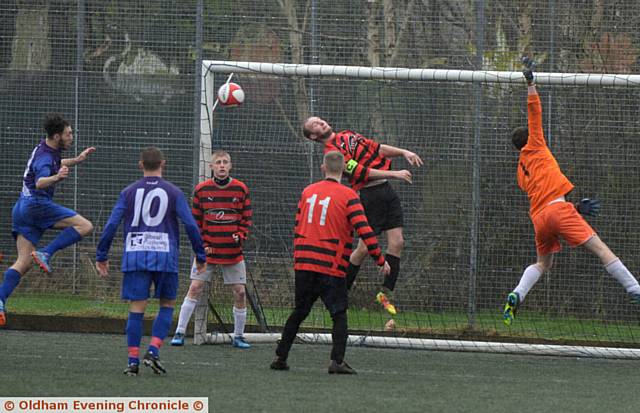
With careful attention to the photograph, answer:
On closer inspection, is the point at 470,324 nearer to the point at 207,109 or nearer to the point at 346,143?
the point at 346,143

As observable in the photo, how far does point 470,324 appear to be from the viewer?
1198 centimetres

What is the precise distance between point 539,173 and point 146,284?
375 centimetres

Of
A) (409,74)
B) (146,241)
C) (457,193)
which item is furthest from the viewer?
(457,193)

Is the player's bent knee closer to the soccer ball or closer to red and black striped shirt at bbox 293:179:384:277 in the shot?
the soccer ball

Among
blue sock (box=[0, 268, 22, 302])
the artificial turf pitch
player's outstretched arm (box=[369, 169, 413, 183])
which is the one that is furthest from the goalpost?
blue sock (box=[0, 268, 22, 302])

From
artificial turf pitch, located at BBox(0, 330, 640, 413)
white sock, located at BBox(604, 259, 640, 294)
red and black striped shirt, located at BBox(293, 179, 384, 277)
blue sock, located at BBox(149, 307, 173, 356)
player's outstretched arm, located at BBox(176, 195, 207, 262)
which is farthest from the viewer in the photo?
white sock, located at BBox(604, 259, 640, 294)

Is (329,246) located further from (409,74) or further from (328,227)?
(409,74)

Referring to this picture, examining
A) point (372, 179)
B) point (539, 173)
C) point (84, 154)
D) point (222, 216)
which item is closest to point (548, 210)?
point (539, 173)

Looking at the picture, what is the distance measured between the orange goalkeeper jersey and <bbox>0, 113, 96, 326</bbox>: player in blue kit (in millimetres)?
3912

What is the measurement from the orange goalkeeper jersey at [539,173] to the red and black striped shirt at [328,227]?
2.03 m

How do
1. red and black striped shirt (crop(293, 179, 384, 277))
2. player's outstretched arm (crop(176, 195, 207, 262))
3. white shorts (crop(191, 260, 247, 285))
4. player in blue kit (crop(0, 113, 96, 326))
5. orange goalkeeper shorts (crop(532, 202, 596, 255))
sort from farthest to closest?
1. white shorts (crop(191, 260, 247, 285))
2. player in blue kit (crop(0, 113, 96, 326))
3. orange goalkeeper shorts (crop(532, 202, 596, 255))
4. red and black striped shirt (crop(293, 179, 384, 277))
5. player's outstretched arm (crop(176, 195, 207, 262))

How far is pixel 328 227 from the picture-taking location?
8898 mm

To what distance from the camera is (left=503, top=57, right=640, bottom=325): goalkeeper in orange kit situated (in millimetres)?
9961

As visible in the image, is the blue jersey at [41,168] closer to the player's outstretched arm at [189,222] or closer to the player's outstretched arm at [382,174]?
the player's outstretched arm at [189,222]
